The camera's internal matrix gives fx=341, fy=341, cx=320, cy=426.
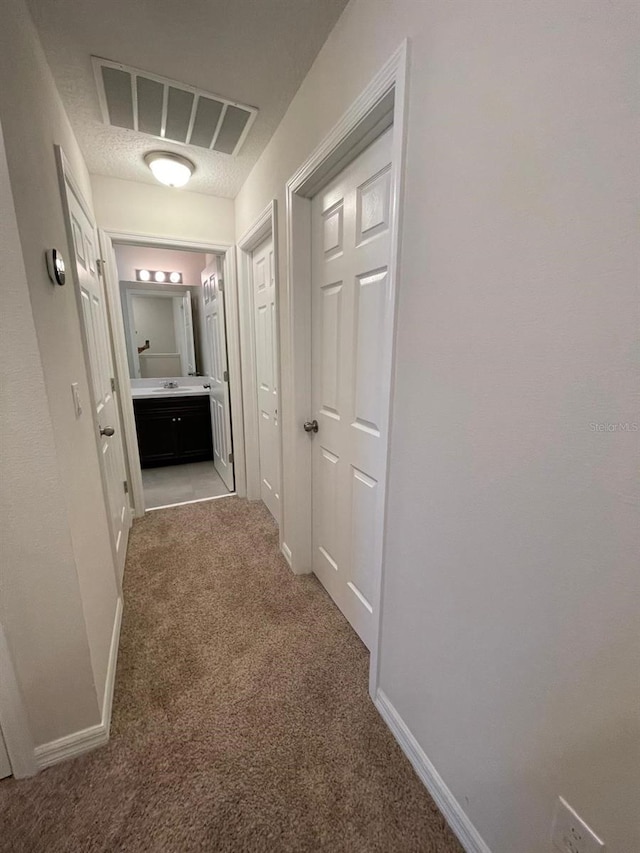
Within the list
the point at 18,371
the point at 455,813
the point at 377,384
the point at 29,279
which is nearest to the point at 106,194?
the point at 29,279

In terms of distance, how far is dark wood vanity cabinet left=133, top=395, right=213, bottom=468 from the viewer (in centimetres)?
345

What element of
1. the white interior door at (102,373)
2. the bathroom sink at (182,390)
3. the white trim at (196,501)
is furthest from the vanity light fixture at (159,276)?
the white trim at (196,501)

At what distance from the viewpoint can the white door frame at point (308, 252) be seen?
927 mm

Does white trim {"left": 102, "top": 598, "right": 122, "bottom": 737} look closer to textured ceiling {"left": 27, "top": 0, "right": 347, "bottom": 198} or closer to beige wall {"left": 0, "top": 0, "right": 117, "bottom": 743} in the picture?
beige wall {"left": 0, "top": 0, "right": 117, "bottom": 743}

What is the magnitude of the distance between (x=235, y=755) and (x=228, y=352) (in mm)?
2358

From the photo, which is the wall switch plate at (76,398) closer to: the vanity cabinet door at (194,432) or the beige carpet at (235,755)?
the beige carpet at (235,755)

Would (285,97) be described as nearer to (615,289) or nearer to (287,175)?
(287,175)

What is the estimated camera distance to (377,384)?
4.09ft

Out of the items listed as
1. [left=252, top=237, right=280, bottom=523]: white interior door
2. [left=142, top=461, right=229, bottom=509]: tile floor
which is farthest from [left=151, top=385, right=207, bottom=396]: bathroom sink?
[left=252, top=237, right=280, bottom=523]: white interior door

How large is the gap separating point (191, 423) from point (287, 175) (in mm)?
2646

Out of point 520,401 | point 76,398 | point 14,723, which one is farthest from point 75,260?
point 520,401

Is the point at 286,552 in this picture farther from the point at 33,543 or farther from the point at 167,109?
the point at 167,109

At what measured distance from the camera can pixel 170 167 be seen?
6.33 feet

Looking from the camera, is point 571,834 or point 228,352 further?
point 228,352
